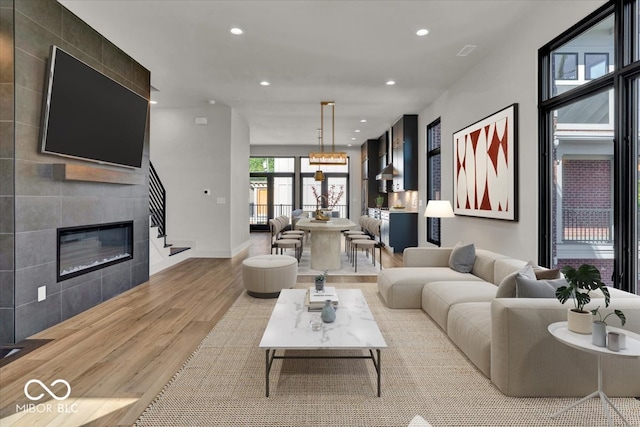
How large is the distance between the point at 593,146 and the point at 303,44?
327cm

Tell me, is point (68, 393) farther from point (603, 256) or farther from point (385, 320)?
point (603, 256)

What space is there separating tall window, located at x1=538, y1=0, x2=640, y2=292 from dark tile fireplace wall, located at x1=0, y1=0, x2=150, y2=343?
190 inches

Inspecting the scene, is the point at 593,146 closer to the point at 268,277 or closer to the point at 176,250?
the point at 268,277

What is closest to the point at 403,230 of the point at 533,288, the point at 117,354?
the point at 533,288

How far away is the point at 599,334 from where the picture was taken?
1731 mm

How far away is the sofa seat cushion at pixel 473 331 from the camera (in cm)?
241

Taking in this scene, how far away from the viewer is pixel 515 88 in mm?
4195

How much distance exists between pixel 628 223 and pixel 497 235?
1.83 m

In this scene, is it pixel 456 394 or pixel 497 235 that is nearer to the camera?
pixel 456 394

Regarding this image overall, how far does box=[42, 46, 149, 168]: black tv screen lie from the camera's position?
10.8 feet

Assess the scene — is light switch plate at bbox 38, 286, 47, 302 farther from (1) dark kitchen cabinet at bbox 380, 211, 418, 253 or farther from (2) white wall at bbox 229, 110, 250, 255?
(1) dark kitchen cabinet at bbox 380, 211, 418, 253

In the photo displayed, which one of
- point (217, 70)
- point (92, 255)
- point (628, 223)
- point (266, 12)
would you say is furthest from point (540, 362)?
point (217, 70)

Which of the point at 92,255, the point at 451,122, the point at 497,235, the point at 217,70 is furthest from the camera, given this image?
the point at 451,122

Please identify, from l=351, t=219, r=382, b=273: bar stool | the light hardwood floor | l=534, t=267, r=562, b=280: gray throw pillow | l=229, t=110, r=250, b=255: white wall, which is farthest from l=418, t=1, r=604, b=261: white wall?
l=229, t=110, r=250, b=255: white wall
